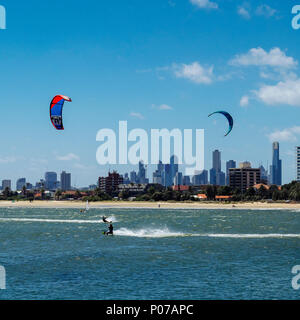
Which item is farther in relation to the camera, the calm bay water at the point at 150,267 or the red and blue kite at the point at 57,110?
the red and blue kite at the point at 57,110

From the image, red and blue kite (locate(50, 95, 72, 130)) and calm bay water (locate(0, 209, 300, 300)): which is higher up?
red and blue kite (locate(50, 95, 72, 130))

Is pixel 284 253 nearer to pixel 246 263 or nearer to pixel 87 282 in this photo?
pixel 246 263

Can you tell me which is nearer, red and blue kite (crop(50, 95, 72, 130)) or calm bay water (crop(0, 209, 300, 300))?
calm bay water (crop(0, 209, 300, 300))

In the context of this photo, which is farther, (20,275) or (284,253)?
(284,253)

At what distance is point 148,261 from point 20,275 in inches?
335

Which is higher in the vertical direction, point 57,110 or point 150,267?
point 57,110

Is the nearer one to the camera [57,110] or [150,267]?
[150,267]

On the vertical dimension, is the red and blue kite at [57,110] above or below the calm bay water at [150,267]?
above

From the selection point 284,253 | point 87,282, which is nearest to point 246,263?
point 284,253
